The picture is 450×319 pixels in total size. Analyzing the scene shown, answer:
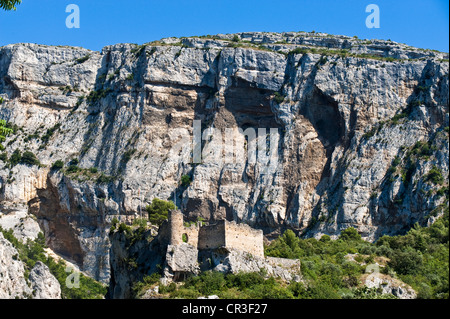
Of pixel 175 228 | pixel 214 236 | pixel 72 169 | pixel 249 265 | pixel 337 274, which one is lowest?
pixel 337 274

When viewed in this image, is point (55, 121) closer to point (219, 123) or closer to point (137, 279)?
point (219, 123)

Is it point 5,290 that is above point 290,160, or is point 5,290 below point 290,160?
below

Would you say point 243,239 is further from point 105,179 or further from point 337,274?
point 105,179

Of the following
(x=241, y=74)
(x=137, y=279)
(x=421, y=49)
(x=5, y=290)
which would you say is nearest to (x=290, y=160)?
(x=241, y=74)

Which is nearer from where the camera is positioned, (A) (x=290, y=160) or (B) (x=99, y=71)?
(A) (x=290, y=160)

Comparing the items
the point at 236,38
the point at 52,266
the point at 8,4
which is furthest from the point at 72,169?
the point at 8,4

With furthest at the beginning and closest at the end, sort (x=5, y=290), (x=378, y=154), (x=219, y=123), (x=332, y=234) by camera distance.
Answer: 1. (x=219, y=123)
2. (x=378, y=154)
3. (x=332, y=234)
4. (x=5, y=290)
